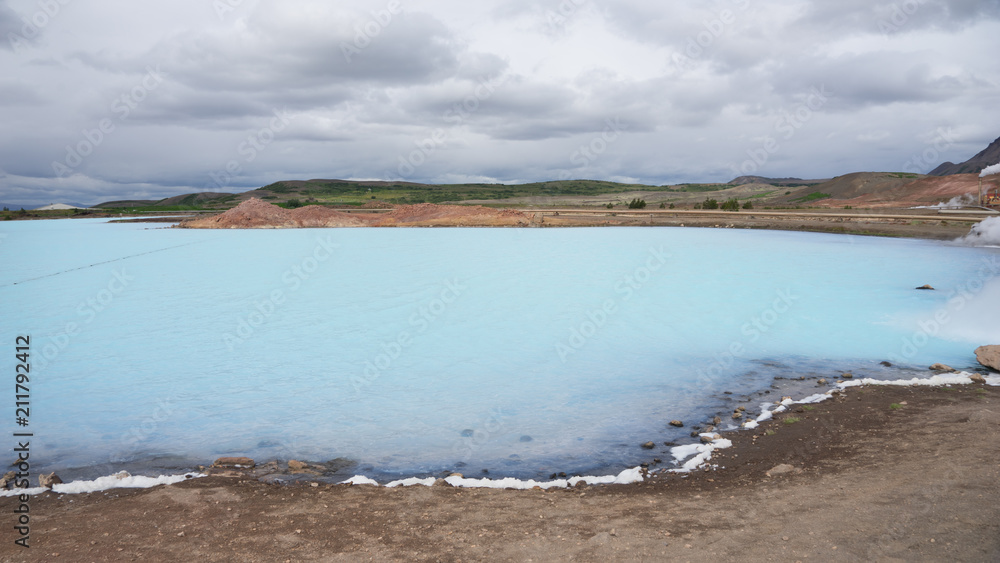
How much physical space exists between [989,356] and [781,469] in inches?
247

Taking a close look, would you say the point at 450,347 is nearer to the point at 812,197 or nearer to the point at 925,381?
the point at 925,381

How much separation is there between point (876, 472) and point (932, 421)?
1.98 meters

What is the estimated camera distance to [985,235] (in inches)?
1166

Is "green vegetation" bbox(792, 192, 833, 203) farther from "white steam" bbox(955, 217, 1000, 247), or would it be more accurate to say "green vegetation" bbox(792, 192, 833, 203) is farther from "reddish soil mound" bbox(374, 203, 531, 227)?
"white steam" bbox(955, 217, 1000, 247)

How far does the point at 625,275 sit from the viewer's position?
22703 mm

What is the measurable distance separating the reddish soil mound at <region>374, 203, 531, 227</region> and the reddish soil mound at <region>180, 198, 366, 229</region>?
3.29 m

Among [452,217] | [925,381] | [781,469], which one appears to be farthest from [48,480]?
[452,217]

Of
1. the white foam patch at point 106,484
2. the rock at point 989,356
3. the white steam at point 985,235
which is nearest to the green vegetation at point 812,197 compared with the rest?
the white steam at point 985,235

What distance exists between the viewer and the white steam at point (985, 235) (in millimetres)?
29406

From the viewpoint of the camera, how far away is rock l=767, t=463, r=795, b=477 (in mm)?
5807

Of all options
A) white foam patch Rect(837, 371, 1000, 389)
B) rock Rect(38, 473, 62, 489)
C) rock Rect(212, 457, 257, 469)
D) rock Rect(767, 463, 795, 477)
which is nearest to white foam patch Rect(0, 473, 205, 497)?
rock Rect(38, 473, 62, 489)

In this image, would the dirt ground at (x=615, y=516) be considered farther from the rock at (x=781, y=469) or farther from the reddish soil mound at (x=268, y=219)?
the reddish soil mound at (x=268, y=219)

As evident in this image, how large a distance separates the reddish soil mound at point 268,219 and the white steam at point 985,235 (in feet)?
149

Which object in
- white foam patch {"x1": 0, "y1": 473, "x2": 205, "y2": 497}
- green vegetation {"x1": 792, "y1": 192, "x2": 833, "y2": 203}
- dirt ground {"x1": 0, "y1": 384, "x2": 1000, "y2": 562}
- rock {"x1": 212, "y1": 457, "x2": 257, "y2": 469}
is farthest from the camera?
green vegetation {"x1": 792, "y1": 192, "x2": 833, "y2": 203}
